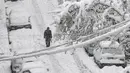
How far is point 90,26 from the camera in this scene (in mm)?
7590

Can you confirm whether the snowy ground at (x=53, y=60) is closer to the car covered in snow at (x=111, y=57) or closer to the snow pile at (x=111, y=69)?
the snow pile at (x=111, y=69)

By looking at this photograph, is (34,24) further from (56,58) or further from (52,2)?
(56,58)

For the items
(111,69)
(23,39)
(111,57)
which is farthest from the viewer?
(23,39)

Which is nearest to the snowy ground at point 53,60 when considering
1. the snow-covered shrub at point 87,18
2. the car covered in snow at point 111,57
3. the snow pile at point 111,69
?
the snow pile at point 111,69

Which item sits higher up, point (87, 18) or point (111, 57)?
point (87, 18)

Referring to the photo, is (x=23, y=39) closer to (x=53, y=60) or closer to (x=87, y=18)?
(x=53, y=60)

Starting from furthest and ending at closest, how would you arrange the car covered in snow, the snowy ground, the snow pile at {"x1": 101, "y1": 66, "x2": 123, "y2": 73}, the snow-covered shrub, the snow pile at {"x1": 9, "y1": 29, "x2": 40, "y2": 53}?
the snow pile at {"x1": 9, "y1": 29, "x2": 40, "y2": 53} → the car covered in snow → the snow pile at {"x1": 101, "y1": 66, "x2": 123, "y2": 73} → the snowy ground → the snow-covered shrub

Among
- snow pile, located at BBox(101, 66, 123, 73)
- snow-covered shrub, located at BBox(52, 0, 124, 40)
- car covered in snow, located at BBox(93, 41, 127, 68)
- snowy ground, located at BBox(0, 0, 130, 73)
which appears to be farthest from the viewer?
car covered in snow, located at BBox(93, 41, 127, 68)

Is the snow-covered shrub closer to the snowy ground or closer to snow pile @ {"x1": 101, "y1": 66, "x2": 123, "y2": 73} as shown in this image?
the snowy ground

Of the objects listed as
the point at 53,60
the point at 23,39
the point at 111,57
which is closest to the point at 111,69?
the point at 111,57

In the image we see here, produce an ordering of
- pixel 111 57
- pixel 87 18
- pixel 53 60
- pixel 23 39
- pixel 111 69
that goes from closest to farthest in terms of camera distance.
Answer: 1. pixel 87 18
2. pixel 111 69
3. pixel 111 57
4. pixel 53 60
5. pixel 23 39

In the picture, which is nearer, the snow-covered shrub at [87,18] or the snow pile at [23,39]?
the snow-covered shrub at [87,18]

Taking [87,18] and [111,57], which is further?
[111,57]

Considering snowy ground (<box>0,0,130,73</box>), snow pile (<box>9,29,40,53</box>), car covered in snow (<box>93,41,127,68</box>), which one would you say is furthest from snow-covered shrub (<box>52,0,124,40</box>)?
snow pile (<box>9,29,40,53</box>)
